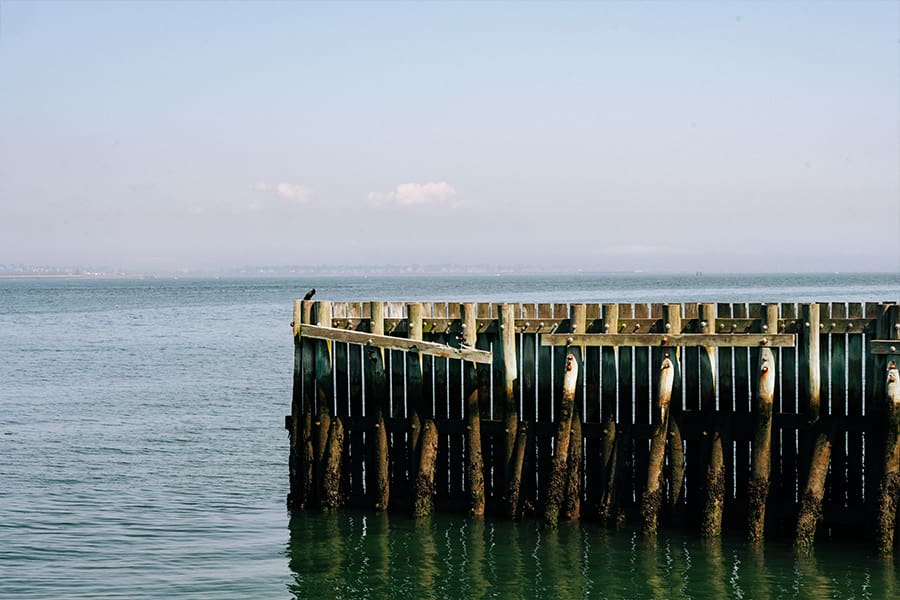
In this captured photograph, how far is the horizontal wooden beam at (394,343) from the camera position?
659 inches

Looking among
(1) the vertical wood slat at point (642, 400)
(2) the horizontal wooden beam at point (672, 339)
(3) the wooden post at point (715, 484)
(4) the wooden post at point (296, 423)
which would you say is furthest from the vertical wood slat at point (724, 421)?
(4) the wooden post at point (296, 423)

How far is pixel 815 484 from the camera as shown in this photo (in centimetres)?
1541

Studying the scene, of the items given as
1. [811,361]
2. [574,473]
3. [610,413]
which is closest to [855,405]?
[811,361]

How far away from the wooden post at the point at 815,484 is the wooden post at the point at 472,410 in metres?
4.60

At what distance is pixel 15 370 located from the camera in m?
46.7

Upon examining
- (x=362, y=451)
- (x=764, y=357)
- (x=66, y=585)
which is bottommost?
(x=66, y=585)

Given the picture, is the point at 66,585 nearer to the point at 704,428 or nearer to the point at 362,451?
the point at 362,451

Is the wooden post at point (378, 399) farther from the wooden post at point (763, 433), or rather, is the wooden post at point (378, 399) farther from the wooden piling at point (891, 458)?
the wooden piling at point (891, 458)

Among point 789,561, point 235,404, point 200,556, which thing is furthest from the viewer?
point 235,404

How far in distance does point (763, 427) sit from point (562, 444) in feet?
9.15

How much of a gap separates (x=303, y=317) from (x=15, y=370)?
3304 centimetres

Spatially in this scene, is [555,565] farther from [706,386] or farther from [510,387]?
[706,386]

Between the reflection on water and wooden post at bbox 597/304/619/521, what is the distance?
2.21 ft

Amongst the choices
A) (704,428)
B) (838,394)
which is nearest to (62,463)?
(704,428)
